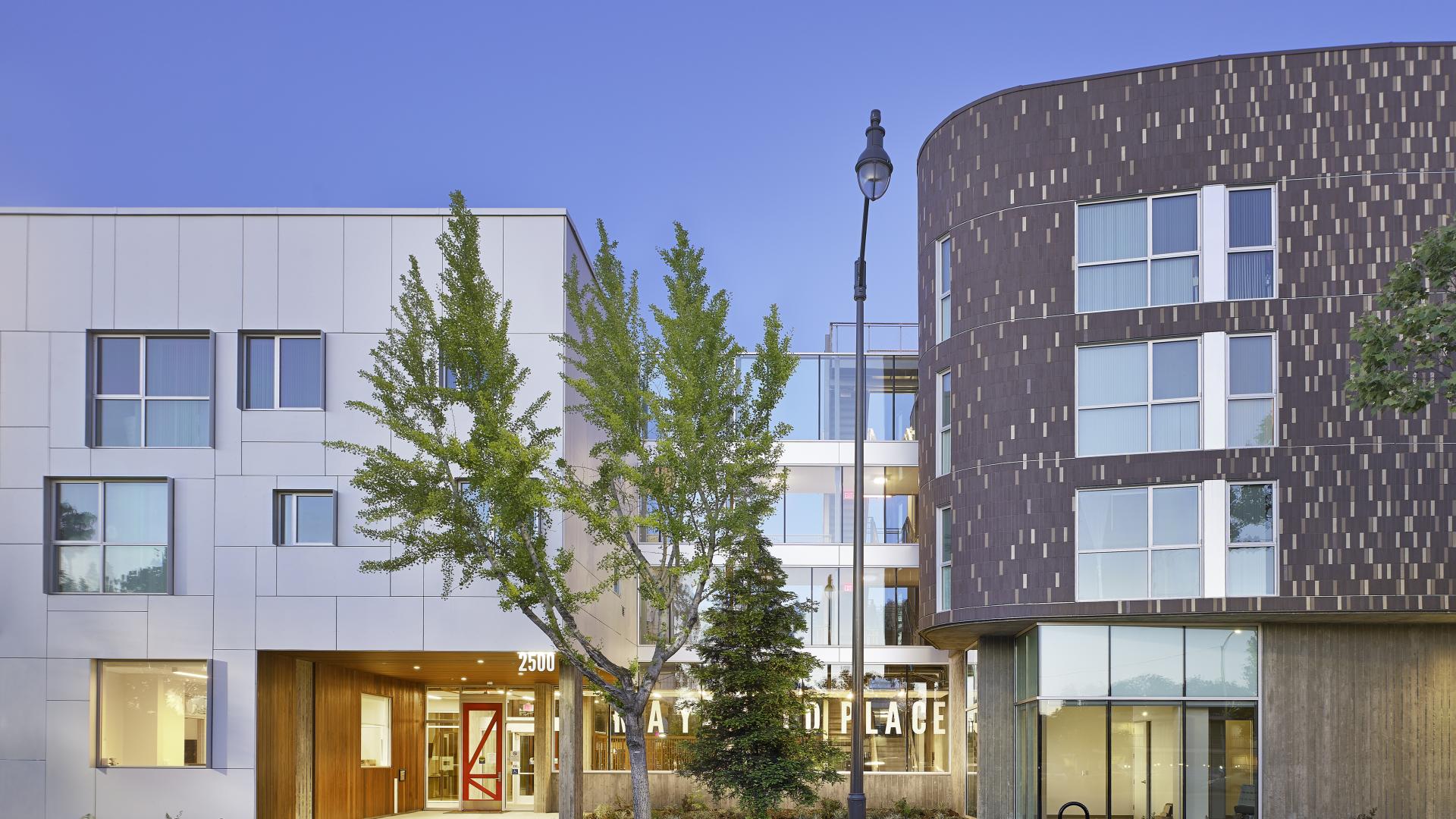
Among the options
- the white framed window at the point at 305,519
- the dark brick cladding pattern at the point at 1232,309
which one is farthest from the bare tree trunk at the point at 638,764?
the white framed window at the point at 305,519

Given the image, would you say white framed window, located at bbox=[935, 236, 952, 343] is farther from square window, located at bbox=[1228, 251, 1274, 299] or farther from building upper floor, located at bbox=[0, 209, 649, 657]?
building upper floor, located at bbox=[0, 209, 649, 657]

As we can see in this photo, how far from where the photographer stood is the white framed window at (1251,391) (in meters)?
20.5

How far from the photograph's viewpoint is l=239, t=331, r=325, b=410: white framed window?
2270 cm

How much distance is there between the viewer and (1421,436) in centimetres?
1994

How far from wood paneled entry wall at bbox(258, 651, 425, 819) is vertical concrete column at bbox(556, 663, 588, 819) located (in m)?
5.09

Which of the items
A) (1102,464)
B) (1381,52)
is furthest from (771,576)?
(1381,52)

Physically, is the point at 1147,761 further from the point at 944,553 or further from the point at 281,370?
the point at 281,370

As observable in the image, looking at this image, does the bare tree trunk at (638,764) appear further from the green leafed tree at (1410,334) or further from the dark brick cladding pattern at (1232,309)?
the green leafed tree at (1410,334)

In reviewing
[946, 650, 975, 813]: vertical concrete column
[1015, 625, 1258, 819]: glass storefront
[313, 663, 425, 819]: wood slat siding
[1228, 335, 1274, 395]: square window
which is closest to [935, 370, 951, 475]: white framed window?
[1015, 625, 1258, 819]: glass storefront

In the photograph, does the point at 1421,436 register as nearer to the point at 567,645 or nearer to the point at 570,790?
the point at 567,645

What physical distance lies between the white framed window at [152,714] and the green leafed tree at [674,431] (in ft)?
25.6

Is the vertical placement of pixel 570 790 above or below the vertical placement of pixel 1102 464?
below

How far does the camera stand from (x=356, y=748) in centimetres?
2822

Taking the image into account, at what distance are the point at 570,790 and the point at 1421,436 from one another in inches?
650
